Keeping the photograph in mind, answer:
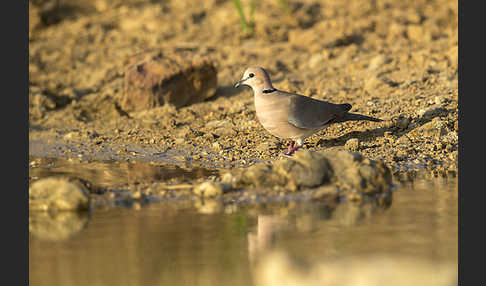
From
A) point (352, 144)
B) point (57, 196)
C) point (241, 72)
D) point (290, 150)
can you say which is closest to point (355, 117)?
point (352, 144)

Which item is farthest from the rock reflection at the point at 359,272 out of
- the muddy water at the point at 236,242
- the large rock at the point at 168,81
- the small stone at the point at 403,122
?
the large rock at the point at 168,81

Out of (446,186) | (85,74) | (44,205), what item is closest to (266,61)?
(85,74)

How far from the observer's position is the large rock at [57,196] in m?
5.77

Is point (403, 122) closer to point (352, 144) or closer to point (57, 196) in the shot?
point (352, 144)

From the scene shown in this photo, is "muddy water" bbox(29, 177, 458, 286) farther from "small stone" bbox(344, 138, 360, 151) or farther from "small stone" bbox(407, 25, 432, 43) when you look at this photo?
"small stone" bbox(407, 25, 432, 43)

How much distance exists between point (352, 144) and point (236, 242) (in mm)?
3134

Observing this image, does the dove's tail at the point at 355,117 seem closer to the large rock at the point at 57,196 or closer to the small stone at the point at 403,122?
the small stone at the point at 403,122

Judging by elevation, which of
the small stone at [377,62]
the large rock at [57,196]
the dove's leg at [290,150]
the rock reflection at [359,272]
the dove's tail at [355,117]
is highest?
the small stone at [377,62]

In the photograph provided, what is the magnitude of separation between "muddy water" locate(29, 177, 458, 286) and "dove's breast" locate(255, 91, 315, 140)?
170 cm

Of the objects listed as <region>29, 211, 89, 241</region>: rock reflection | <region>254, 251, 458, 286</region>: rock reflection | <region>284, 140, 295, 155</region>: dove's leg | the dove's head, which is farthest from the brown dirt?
<region>254, 251, 458, 286</region>: rock reflection

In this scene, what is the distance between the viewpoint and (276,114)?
7422 millimetres

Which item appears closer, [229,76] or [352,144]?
[352,144]

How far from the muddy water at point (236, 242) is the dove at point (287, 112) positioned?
169 cm

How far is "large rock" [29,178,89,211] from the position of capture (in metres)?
5.77
